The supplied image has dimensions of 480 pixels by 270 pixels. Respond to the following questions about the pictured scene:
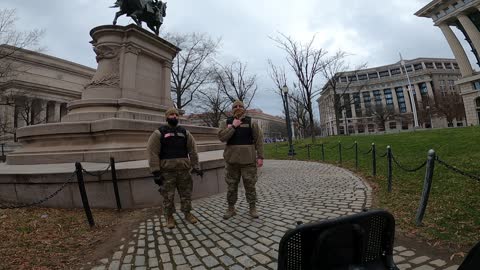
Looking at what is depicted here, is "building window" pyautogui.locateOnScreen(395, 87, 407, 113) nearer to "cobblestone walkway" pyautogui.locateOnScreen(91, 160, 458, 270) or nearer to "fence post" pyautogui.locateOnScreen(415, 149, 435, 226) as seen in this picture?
"cobblestone walkway" pyautogui.locateOnScreen(91, 160, 458, 270)

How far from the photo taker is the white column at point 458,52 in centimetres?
5388

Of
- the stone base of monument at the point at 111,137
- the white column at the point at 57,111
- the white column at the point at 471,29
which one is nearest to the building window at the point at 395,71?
the white column at the point at 471,29

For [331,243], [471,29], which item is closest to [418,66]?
[471,29]

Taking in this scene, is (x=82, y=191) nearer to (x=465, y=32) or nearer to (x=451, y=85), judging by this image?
(x=465, y=32)

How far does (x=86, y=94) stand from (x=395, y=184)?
11.5 meters

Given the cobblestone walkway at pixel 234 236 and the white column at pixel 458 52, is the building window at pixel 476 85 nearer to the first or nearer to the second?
the white column at pixel 458 52

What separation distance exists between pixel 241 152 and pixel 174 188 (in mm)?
1377

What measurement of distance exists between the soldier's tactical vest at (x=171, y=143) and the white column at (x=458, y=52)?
70.3 meters

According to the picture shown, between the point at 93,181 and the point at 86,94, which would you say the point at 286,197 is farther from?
the point at 86,94

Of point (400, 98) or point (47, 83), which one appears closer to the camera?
point (47, 83)

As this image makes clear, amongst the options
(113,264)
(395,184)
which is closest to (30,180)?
(113,264)

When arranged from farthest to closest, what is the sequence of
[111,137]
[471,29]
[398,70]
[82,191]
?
1. [398,70]
2. [471,29]
3. [111,137]
4. [82,191]

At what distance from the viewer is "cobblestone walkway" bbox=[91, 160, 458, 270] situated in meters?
3.12

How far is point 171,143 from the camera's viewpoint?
14.9 feet
